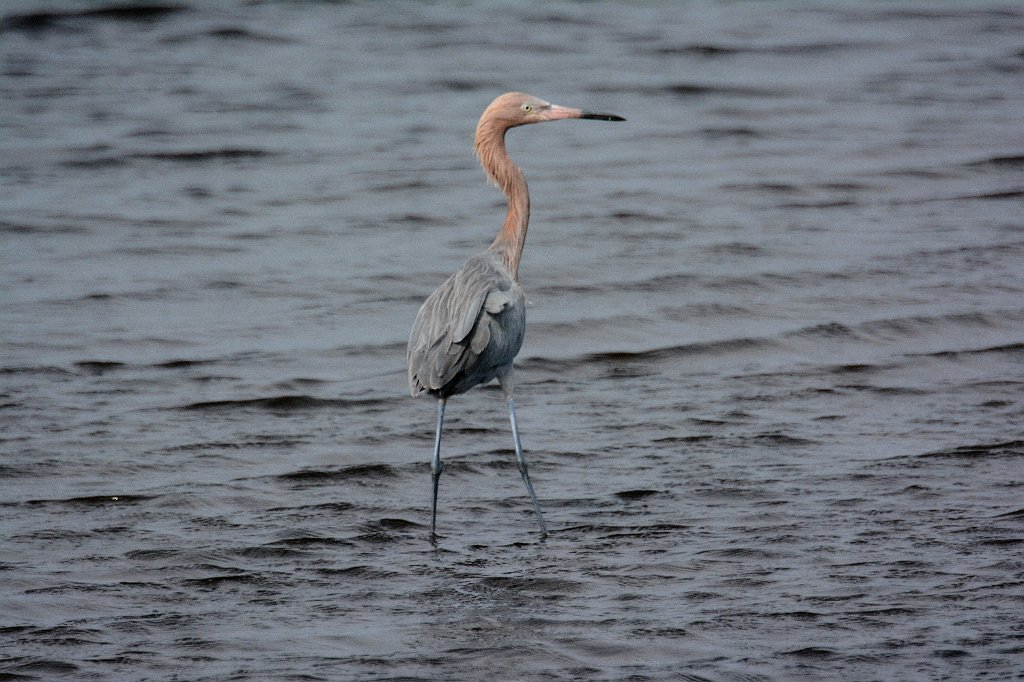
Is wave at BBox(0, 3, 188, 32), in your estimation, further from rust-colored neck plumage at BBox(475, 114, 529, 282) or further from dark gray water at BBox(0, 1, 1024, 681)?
rust-colored neck plumage at BBox(475, 114, 529, 282)

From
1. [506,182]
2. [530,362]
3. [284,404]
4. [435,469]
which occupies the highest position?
[506,182]

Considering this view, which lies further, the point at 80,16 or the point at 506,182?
the point at 80,16

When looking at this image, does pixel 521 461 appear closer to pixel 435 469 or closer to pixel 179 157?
pixel 435 469

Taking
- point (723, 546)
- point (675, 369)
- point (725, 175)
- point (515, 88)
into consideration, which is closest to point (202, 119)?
point (515, 88)

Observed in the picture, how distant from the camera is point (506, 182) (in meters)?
7.98

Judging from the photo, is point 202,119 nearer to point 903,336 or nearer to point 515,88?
point 515,88

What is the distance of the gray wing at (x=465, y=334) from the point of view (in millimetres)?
6957

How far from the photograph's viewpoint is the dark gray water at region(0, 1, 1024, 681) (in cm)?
575

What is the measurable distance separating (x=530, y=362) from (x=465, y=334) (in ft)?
8.95

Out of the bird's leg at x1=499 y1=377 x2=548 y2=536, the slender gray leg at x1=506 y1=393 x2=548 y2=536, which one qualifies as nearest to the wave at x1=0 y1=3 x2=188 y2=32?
the bird's leg at x1=499 y1=377 x2=548 y2=536

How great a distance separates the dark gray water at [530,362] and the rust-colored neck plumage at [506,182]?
1.04m

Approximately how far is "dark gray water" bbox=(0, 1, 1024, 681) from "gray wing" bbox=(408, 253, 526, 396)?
63cm

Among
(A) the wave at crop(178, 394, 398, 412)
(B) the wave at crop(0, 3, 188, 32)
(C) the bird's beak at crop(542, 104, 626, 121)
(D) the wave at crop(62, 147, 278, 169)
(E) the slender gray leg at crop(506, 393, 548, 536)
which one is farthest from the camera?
(B) the wave at crop(0, 3, 188, 32)

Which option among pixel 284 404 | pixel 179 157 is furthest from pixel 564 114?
pixel 179 157
